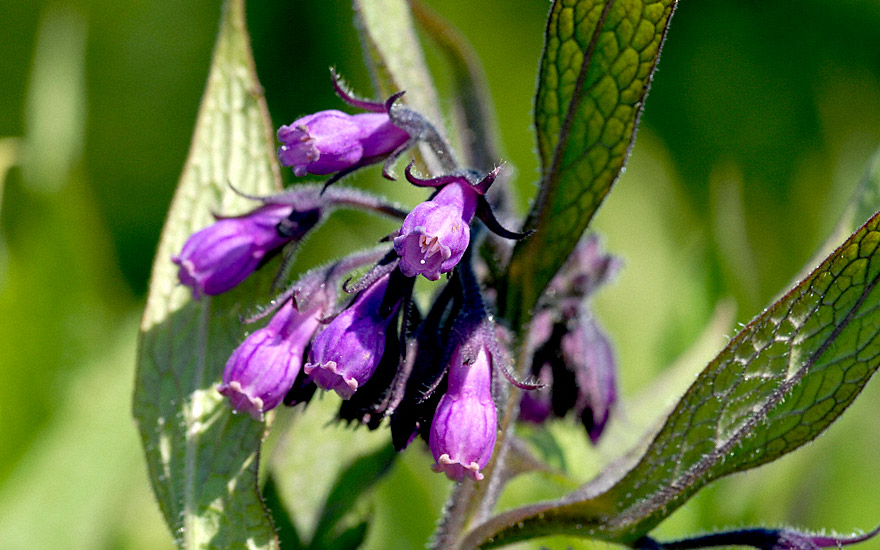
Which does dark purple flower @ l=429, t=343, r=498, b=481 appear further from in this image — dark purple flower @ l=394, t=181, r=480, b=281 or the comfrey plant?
dark purple flower @ l=394, t=181, r=480, b=281

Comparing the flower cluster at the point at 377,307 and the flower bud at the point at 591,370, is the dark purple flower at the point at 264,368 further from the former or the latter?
the flower bud at the point at 591,370

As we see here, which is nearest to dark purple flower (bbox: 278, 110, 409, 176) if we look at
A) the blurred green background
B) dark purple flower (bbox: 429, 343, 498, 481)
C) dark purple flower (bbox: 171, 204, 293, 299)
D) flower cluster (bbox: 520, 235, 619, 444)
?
dark purple flower (bbox: 171, 204, 293, 299)

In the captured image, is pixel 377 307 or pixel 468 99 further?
pixel 468 99

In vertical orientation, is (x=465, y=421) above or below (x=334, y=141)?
below

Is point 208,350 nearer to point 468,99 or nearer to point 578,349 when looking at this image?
point 578,349

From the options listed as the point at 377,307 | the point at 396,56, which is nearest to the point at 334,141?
the point at 377,307

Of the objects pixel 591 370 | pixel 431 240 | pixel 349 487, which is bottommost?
pixel 349 487

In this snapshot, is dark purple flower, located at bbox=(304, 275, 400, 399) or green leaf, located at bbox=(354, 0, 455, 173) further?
green leaf, located at bbox=(354, 0, 455, 173)
